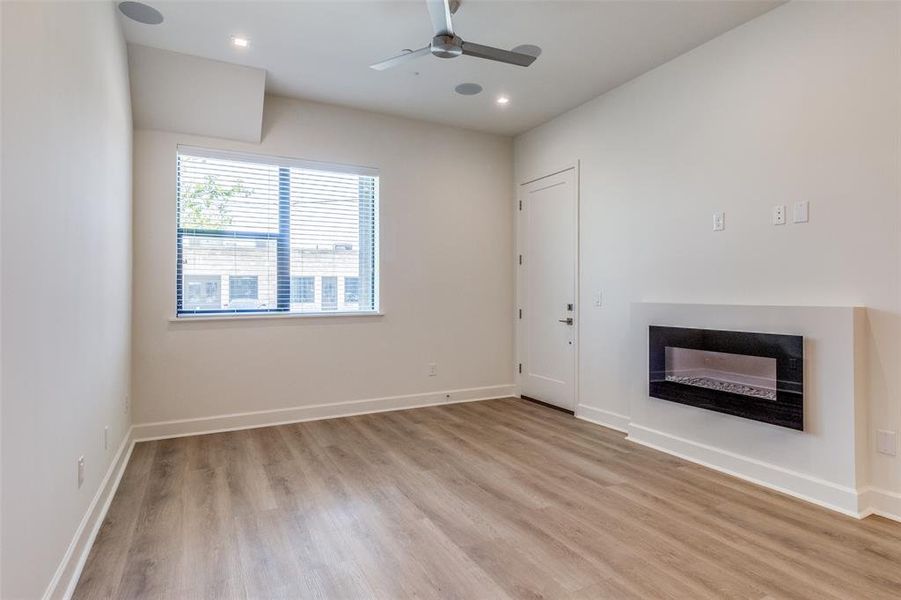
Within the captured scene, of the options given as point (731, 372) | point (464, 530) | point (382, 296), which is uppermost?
point (382, 296)

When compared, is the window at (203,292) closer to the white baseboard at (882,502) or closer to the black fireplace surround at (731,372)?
the black fireplace surround at (731,372)

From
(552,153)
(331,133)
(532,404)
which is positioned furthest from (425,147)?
(532,404)

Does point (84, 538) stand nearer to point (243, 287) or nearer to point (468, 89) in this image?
point (243, 287)

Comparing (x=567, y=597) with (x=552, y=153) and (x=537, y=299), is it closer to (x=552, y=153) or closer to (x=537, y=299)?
(x=537, y=299)

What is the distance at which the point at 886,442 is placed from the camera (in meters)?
2.53

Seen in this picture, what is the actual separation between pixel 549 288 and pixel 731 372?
6.87ft

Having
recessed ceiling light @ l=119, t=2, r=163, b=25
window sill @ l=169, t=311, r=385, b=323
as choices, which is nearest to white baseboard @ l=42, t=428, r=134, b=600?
window sill @ l=169, t=311, r=385, b=323

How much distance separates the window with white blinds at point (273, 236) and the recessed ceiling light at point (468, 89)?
1.19 m

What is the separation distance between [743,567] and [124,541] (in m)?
2.86

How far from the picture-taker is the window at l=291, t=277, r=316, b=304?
4.48m

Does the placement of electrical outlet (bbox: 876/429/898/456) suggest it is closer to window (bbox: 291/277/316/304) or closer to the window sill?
the window sill

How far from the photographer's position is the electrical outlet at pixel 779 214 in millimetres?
2969

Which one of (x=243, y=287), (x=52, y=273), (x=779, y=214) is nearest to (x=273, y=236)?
(x=243, y=287)

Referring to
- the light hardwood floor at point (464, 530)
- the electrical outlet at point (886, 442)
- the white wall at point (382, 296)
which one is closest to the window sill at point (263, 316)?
the white wall at point (382, 296)
